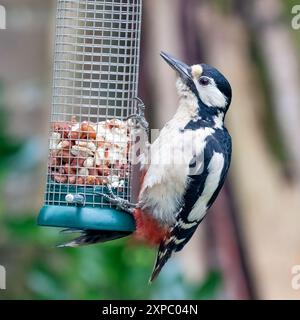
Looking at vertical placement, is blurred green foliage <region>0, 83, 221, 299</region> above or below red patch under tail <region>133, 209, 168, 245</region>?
below

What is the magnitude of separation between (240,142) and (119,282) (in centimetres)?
174

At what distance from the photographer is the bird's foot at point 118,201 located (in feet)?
16.9

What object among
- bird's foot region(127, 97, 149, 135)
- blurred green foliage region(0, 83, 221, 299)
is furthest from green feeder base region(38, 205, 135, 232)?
blurred green foliage region(0, 83, 221, 299)

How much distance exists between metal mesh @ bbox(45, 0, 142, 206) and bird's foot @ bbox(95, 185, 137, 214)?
49mm

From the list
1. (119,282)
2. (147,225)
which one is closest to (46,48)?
(119,282)

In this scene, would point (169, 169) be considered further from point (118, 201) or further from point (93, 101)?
point (93, 101)

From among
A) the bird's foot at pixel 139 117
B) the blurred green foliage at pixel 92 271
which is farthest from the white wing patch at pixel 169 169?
the blurred green foliage at pixel 92 271

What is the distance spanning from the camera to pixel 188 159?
521 centimetres

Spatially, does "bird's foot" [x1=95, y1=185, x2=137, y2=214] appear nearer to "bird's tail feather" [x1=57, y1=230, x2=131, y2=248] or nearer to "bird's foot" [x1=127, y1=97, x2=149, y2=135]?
"bird's tail feather" [x1=57, y1=230, x2=131, y2=248]

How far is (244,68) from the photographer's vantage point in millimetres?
7242

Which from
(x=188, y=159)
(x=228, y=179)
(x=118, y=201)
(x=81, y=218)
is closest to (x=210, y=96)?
(x=188, y=159)

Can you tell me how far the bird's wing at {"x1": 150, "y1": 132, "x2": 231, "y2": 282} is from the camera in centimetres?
524

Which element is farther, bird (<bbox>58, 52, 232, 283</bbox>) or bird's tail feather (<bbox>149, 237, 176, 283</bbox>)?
bird's tail feather (<bbox>149, 237, 176, 283</bbox>)
